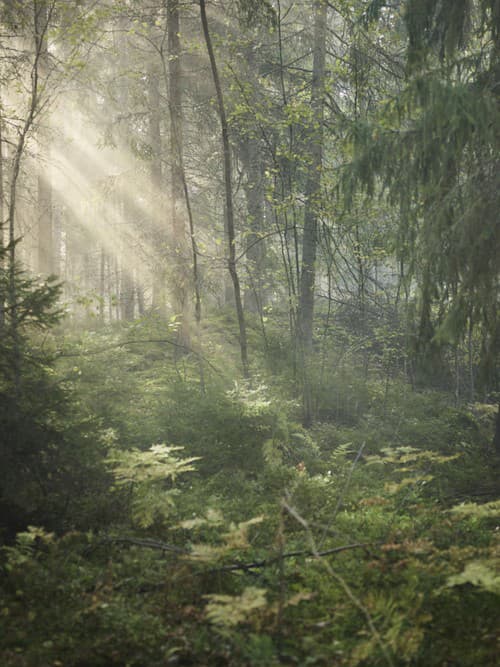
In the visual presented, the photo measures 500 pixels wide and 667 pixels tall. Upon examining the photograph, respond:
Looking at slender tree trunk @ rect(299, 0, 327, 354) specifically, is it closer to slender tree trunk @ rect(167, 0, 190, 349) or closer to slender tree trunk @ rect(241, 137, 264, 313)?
slender tree trunk @ rect(241, 137, 264, 313)

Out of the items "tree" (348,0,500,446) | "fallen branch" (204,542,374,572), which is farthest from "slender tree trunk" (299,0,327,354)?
"fallen branch" (204,542,374,572)

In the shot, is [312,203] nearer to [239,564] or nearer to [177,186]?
[177,186]

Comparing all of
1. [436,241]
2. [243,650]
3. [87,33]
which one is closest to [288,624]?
[243,650]

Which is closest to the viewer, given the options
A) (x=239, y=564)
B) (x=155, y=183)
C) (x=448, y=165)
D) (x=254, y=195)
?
(x=239, y=564)

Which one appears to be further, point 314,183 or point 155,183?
point 155,183

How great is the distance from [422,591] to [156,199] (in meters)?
10.2

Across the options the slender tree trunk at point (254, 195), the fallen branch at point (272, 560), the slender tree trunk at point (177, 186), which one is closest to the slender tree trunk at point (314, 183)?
the slender tree trunk at point (254, 195)

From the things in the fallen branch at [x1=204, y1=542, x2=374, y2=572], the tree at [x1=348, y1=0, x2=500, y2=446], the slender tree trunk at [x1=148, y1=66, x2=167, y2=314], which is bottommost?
the fallen branch at [x1=204, y1=542, x2=374, y2=572]

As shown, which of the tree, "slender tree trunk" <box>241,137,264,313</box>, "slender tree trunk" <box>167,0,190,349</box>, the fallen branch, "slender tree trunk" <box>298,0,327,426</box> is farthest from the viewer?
"slender tree trunk" <box>241,137,264,313</box>

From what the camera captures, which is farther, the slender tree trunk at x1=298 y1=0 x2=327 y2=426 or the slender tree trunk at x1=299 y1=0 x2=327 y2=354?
the slender tree trunk at x1=299 y1=0 x2=327 y2=354

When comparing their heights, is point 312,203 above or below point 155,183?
below

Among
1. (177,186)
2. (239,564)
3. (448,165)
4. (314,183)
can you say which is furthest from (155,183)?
(239,564)

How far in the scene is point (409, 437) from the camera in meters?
7.81

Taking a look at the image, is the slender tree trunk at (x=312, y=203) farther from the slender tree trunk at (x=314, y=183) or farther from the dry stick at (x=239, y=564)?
the dry stick at (x=239, y=564)
